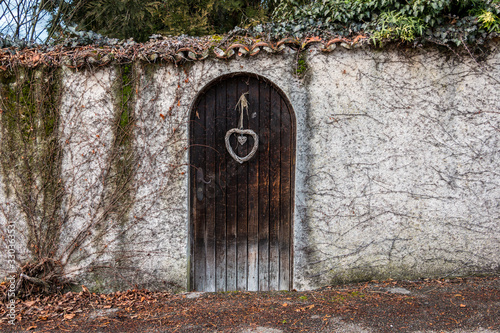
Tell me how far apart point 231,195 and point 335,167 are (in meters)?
1.15

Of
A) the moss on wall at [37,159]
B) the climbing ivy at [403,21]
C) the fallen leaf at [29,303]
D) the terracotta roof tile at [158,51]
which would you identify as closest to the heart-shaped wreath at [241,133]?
the terracotta roof tile at [158,51]

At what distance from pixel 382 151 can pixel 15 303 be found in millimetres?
4010

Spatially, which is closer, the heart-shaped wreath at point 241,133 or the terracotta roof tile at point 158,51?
the terracotta roof tile at point 158,51

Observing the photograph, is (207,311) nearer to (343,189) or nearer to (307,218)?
(307,218)

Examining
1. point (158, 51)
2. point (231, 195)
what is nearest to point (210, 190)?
point (231, 195)

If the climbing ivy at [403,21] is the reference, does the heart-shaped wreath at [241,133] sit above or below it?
below

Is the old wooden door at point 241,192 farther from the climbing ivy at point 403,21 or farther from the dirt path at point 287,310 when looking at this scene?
the climbing ivy at point 403,21

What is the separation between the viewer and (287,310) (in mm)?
3090

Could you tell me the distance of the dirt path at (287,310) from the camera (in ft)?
9.14

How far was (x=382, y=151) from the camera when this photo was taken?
3529mm

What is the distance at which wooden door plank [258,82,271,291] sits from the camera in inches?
143

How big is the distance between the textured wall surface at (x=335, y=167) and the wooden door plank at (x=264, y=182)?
25 cm

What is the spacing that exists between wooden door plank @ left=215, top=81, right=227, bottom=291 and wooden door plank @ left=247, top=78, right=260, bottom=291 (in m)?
0.27

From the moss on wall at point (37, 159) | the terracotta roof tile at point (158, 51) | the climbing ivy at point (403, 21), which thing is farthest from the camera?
the moss on wall at point (37, 159)
